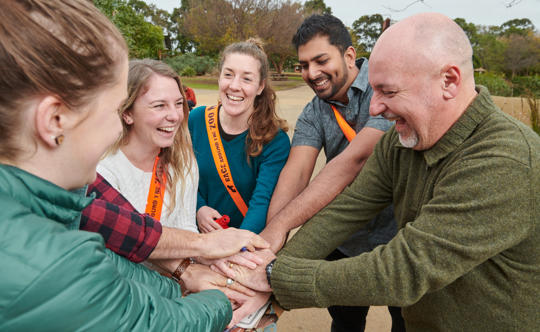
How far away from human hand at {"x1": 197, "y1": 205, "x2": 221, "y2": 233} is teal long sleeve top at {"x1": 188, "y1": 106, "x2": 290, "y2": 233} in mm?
118

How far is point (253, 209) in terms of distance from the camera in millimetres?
2570

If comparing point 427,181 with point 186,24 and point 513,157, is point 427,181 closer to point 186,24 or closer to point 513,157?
point 513,157

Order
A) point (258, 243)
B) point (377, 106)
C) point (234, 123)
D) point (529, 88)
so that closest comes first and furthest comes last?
point (377, 106) → point (258, 243) → point (234, 123) → point (529, 88)

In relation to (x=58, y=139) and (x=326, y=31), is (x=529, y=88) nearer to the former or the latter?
(x=326, y=31)

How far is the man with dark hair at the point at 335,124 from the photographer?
2.52 metres

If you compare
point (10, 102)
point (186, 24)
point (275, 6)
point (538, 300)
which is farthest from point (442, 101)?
point (186, 24)

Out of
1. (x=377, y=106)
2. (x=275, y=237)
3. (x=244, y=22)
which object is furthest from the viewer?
(x=244, y=22)

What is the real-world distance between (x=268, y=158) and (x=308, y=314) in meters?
1.67

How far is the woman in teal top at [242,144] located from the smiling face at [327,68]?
42 cm

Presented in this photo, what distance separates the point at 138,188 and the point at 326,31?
5.68 ft

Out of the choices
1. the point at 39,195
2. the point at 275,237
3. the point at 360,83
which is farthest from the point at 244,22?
the point at 39,195

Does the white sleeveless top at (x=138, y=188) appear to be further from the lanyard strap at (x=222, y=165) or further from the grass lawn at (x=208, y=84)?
the grass lawn at (x=208, y=84)

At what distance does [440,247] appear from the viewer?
1360 millimetres

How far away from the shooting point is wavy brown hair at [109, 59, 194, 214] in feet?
7.42
